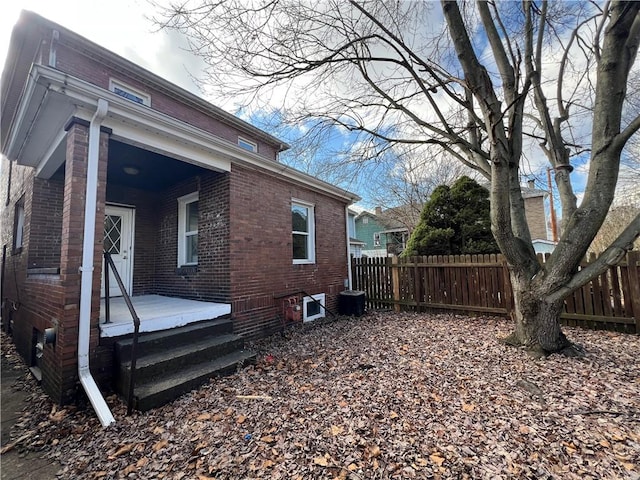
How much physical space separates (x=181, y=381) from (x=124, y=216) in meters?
4.78

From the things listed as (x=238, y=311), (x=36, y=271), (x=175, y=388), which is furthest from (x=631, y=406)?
(x=36, y=271)

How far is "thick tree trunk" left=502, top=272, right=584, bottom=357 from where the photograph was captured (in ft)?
13.1

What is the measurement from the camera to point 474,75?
4020mm

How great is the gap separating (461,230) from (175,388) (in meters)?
7.92

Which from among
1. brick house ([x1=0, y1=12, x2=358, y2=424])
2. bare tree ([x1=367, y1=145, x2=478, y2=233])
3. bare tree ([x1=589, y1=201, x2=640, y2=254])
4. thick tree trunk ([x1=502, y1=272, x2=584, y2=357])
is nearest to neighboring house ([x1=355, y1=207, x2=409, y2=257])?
bare tree ([x1=367, y1=145, x2=478, y2=233])

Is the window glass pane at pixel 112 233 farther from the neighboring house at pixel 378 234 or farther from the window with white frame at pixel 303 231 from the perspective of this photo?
the neighboring house at pixel 378 234

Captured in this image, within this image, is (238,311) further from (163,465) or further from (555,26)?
(555,26)

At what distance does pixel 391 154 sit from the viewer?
6.29 m

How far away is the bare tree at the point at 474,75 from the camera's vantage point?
370 centimetres

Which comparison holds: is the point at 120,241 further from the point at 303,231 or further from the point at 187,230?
the point at 303,231

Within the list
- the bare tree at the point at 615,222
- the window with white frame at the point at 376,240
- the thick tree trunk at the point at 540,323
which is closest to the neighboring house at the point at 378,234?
the window with white frame at the point at 376,240

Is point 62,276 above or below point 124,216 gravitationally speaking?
below

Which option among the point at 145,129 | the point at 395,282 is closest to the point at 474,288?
the point at 395,282

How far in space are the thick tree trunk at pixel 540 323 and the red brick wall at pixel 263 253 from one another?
429cm
